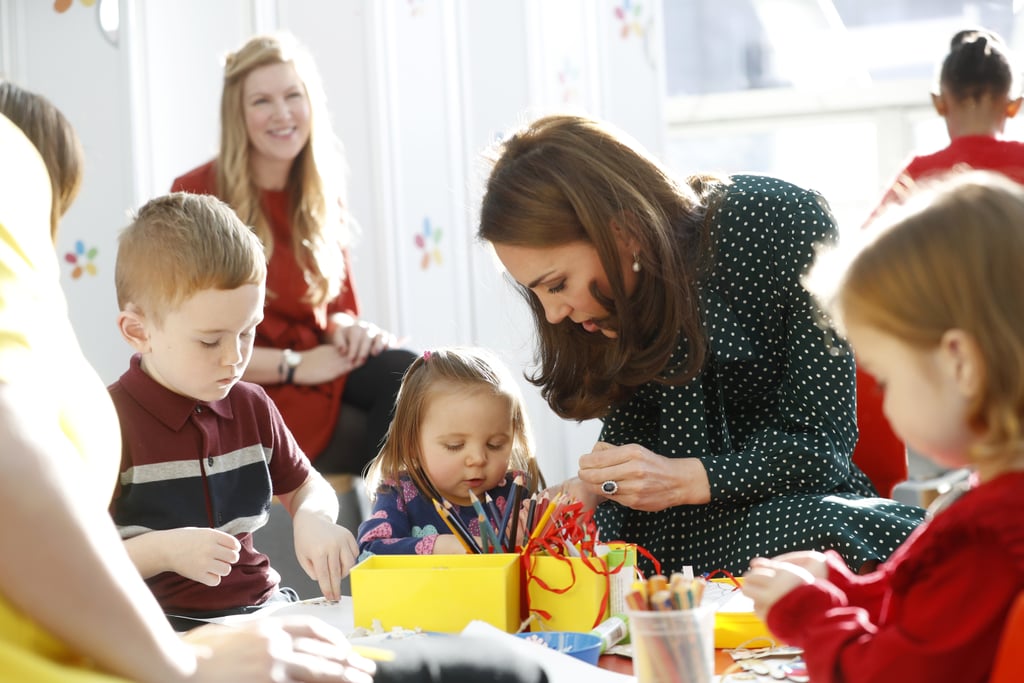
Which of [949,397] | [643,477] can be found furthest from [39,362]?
[643,477]

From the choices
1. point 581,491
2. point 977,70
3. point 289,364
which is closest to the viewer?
point 581,491

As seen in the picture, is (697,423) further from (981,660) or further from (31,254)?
(31,254)

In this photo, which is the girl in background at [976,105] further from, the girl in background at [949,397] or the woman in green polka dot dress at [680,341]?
the girl in background at [949,397]

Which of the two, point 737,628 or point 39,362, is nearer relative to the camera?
point 39,362

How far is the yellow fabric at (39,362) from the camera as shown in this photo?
66 cm

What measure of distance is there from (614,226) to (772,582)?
0.76 m

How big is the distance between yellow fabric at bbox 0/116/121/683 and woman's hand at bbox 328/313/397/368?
183 centimetres

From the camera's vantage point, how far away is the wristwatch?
8.51 feet

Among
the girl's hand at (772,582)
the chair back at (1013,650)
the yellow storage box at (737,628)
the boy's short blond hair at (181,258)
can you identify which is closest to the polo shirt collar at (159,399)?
the boy's short blond hair at (181,258)

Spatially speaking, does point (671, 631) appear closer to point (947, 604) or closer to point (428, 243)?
point (947, 604)

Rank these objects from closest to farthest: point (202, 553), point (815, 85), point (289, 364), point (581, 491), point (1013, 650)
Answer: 1. point (1013, 650)
2. point (202, 553)
3. point (581, 491)
4. point (289, 364)
5. point (815, 85)

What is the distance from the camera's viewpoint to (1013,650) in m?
0.65

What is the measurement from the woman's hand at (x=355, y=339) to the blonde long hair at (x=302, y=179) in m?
0.07

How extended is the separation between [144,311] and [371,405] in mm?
1251
